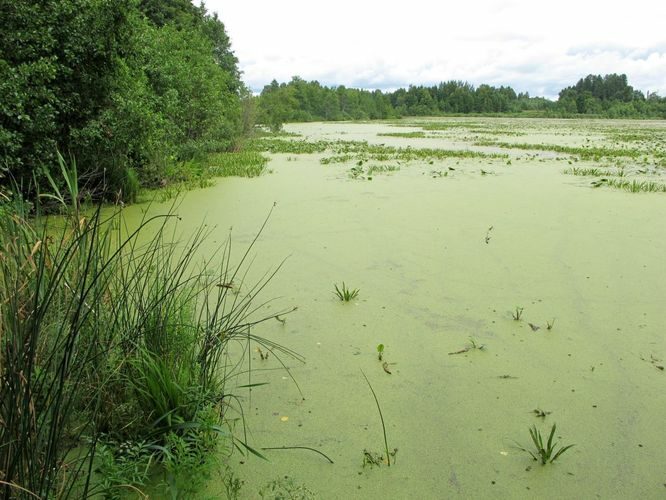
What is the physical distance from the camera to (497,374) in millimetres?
1988

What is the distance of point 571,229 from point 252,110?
1202cm

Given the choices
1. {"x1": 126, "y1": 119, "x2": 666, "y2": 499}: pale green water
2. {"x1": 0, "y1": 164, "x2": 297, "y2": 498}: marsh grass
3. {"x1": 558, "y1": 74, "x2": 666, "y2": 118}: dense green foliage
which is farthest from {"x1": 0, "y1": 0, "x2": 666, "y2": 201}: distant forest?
{"x1": 558, "y1": 74, "x2": 666, "y2": 118}: dense green foliage

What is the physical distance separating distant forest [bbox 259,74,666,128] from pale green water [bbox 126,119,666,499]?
33674mm

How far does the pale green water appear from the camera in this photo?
58.1 inches

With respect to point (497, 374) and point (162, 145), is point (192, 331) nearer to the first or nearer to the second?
point (497, 374)

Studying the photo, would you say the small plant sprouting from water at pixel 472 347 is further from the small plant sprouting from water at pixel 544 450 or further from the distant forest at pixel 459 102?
the distant forest at pixel 459 102

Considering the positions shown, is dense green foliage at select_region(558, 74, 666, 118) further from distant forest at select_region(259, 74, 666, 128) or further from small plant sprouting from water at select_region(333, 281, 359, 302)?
small plant sprouting from water at select_region(333, 281, 359, 302)

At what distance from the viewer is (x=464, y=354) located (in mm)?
2145

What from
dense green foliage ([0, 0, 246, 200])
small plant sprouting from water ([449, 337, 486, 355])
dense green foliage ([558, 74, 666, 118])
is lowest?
small plant sprouting from water ([449, 337, 486, 355])

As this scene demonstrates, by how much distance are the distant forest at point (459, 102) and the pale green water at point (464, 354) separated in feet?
110

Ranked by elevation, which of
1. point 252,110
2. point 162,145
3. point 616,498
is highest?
point 252,110

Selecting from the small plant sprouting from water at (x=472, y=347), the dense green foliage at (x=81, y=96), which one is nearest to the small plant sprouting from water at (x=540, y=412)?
the small plant sprouting from water at (x=472, y=347)

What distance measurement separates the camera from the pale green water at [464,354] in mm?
1477

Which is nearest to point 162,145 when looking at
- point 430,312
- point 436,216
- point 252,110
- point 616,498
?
point 436,216
